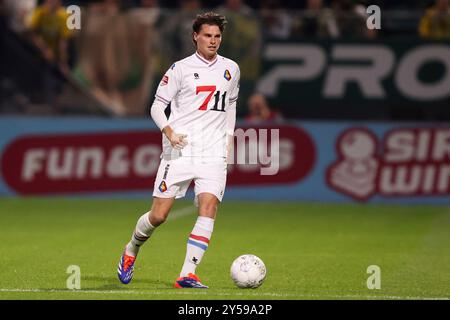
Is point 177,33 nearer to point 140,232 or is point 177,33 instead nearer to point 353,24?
point 353,24

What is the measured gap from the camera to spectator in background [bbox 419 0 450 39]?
18.1 m

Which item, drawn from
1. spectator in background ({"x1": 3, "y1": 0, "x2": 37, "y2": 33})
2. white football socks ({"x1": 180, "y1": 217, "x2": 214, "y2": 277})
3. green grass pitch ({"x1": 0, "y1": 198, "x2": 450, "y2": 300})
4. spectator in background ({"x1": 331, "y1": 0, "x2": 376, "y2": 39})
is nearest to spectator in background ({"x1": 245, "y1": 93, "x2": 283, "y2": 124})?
green grass pitch ({"x1": 0, "y1": 198, "x2": 450, "y2": 300})

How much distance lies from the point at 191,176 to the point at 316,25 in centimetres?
959

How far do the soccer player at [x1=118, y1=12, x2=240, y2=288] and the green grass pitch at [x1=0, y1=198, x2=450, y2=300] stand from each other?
634 mm

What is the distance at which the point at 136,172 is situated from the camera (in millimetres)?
18328

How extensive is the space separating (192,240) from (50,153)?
31.2 feet

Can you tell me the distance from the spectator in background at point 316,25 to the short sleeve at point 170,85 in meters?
9.29

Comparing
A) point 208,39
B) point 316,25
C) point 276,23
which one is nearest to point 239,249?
point 208,39

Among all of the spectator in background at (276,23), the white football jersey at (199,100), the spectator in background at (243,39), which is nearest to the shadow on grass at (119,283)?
the white football jersey at (199,100)

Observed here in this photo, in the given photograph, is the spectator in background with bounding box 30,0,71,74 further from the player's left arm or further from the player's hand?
the player's hand

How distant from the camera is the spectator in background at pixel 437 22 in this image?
59.4 feet

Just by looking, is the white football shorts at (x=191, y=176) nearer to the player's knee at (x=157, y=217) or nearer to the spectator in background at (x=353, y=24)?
the player's knee at (x=157, y=217)

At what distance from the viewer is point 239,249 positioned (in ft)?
40.4
